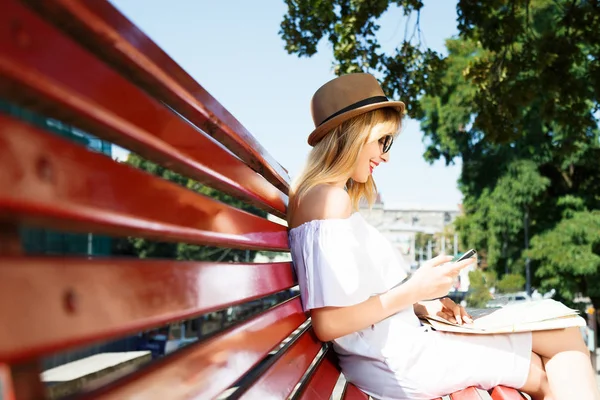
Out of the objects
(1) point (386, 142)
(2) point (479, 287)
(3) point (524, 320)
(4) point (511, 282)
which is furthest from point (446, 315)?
(2) point (479, 287)

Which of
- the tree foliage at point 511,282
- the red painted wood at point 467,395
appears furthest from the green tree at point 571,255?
the red painted wood at point 467,395

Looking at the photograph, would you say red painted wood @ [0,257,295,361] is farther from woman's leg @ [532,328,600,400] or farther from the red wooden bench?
woman's leg @ [532,328,600,400]

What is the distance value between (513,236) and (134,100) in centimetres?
2700

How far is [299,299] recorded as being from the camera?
91.5 inches

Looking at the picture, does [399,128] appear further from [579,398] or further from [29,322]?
[29,322]

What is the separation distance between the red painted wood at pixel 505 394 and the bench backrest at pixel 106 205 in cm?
108

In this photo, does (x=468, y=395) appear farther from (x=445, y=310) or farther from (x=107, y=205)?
(x=107, y=205)

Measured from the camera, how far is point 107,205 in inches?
31.9

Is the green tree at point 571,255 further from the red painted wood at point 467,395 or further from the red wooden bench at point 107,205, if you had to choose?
the red wooden bench at point 107,205

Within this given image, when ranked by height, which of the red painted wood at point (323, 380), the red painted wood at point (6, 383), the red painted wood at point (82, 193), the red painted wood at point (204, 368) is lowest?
the red painted wood at point (323, 380)

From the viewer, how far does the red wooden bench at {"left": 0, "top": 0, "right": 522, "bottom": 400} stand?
637mm

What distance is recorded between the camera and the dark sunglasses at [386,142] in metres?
2.72

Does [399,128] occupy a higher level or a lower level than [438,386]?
higher

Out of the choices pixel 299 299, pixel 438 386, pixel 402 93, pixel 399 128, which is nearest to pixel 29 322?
pixel 299 299
